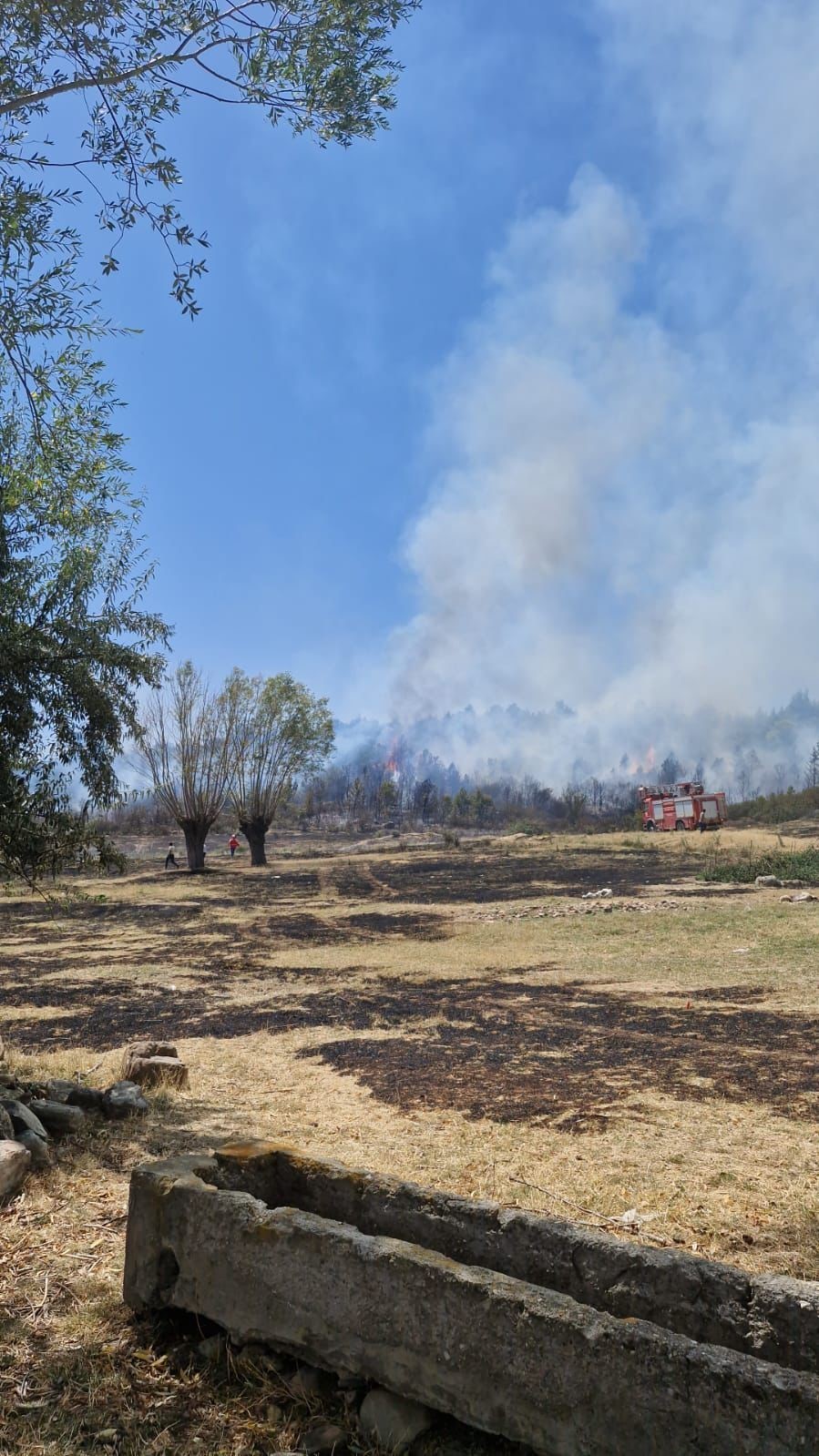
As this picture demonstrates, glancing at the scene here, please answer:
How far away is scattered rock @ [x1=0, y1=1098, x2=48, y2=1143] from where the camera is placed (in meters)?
6.43

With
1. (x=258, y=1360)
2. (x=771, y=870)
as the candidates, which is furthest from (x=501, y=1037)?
(x=771, y=870)

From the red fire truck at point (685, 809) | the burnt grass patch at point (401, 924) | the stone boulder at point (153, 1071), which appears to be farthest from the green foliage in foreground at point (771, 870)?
the stone boulder at point (153, 1071)

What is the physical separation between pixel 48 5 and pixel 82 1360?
827 centimetres

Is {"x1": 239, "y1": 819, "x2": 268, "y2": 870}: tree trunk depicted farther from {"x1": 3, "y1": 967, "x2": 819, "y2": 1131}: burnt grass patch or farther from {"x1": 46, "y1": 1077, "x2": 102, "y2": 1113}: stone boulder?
{"x1": 46, "y1": 1077, "x2": 102, "y2": 1113}: stone boulder

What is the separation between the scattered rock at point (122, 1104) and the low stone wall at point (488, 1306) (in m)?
3.17

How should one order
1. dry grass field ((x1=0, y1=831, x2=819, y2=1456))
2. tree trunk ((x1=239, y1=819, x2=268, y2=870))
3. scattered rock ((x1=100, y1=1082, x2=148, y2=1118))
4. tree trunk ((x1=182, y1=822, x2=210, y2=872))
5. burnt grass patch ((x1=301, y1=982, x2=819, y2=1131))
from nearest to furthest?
dry grass field ((x1=0, y1=831, x2=819, y2=1456)) → scattered rock ((x1=100, y1=1082, x2=148, y2=1118)) → burnt grass patch ((x1=301, y1=982, x2=819, y2=1131)) → tree trunk ((x1=182, y1=822, x2=210, y2=872)) → tree trunk ((x1=239, y1=819, x2=268, y2=870))

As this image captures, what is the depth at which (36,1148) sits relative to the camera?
244 inches

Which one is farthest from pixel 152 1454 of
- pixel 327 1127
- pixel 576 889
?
pixel 576 889

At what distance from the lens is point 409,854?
4750 centimetres

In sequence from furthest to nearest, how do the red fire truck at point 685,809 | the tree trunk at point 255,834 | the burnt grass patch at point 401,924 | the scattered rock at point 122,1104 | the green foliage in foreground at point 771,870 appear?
the red fire truck at point 685,809 → the tree trunk at point 255,834 → the green foliage in foreground at point 771,870 → the burnt grass patch at point 401,924 → the scattered rock at point 122,1104

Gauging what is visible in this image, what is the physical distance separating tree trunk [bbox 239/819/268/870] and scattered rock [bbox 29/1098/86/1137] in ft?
119

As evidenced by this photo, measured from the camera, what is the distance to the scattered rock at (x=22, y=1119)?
21.1ft

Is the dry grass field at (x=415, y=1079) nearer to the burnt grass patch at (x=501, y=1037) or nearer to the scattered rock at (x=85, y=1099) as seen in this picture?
the burnt grass patch at (x=501, y=1037)

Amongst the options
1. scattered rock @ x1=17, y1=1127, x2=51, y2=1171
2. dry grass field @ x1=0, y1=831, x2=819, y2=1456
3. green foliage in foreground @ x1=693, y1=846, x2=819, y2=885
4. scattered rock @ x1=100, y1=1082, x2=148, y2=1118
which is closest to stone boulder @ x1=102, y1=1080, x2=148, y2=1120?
scattered rock @ x1=100, y1=1082, x2=148, y2=1118
